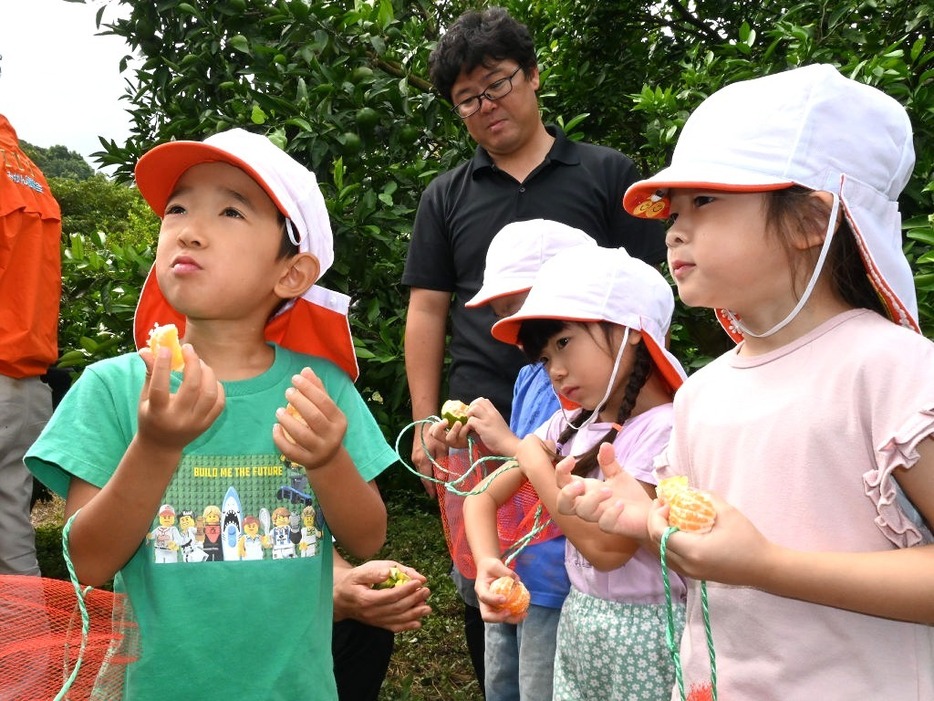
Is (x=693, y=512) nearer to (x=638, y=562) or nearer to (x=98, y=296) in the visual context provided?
(x=638, y=562)

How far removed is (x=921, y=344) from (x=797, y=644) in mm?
512

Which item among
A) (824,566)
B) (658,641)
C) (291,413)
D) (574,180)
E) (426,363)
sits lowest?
(658,641)

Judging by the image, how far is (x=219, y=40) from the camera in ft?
16.9

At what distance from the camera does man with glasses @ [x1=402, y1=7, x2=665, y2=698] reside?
3113mm

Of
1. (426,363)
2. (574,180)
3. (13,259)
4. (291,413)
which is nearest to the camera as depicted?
(291,413)

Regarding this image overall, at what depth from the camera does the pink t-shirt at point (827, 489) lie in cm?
140

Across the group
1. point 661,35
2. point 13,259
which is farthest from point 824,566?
point 661,35

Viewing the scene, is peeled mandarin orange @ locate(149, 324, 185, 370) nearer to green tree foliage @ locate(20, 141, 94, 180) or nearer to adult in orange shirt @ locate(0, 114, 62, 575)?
adult in orange shirt @ locate(0, 114, 62, 575)

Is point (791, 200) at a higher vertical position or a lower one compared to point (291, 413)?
higher

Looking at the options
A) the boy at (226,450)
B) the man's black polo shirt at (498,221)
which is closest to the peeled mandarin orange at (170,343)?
the boy at (226,450)

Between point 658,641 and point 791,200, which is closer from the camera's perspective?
point 791,200

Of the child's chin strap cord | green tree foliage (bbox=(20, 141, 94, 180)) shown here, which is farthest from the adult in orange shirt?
green tree foliage (bbox=(20, 141, 94, 180))

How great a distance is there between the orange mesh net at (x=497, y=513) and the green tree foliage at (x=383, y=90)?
1.46 m

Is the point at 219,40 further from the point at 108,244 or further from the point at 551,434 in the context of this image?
the point at 551,434
